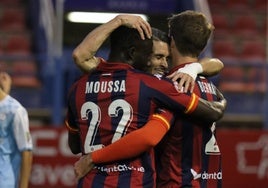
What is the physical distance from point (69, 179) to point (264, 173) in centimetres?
250

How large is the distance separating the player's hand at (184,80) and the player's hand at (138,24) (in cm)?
26

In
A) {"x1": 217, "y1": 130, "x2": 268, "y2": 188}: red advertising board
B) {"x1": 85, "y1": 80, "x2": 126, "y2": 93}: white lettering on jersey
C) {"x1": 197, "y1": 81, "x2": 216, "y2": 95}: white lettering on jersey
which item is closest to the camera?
{"x1": 85, "y1": 80, "x2": 126, "y2": 93}: white lettering on jersey

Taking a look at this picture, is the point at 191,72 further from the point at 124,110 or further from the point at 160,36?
the point at 124,110

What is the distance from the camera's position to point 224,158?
12.1 meters

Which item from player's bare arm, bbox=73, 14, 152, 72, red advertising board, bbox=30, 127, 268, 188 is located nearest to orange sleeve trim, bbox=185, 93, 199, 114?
player's bare arm, bbox=73, 14, 152, 72

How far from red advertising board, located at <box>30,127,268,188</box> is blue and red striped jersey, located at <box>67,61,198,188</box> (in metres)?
7.20

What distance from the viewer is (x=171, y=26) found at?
16.2ft

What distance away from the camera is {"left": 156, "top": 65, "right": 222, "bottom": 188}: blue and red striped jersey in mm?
4906

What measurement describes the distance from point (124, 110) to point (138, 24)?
1.41 ft

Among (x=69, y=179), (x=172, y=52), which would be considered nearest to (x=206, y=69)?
(x=172, y=52)

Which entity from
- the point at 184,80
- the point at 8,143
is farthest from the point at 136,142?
the point at 8,143

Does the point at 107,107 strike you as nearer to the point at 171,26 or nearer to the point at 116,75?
the point at 116,75

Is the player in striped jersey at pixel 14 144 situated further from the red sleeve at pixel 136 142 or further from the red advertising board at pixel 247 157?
the red advertising board at pixel 247 157

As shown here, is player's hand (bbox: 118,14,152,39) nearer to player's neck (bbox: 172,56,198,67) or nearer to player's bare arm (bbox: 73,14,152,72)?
player's bare arm (bbox: 73,14,152,72)
